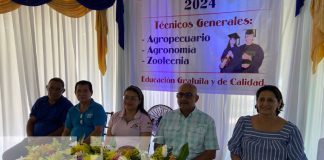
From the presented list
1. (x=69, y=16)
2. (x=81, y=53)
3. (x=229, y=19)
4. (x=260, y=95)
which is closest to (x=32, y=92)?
(x=81, y=53)

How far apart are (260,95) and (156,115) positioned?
1272mm

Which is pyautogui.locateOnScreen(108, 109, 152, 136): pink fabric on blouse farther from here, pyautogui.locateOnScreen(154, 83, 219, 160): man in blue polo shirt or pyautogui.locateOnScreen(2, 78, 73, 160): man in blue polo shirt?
pyautogui.locateOnScreen(2, 78, 73, 160): man in blue polo shirt

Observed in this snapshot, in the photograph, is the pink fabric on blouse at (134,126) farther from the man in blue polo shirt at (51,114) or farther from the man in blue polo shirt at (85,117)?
the man in blue polo shirt at (51,114)

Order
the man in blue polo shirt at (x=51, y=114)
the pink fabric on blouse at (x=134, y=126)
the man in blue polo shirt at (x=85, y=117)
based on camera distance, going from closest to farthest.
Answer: the pink fabric on blouse at (x=134, y=126) → the man in blue polo shirt at (x=85, y=117) → the man in blue polo shirt at (x=51, y=114)

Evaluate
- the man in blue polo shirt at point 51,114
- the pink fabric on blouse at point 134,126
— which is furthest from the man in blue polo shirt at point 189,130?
the man in blue polo shirt at point 51,114

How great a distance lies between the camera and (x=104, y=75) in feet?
12.8

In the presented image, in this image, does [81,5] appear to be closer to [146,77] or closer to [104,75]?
[104,75]

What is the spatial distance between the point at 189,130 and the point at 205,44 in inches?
45.5

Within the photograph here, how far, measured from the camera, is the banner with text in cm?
290

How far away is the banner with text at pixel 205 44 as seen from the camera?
2.90 meters

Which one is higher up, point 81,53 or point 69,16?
point 69,16

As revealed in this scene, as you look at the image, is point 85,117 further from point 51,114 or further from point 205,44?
point 205,44

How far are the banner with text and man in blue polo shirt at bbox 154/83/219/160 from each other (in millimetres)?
800

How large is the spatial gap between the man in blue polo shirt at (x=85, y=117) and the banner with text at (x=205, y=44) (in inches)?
33.5
